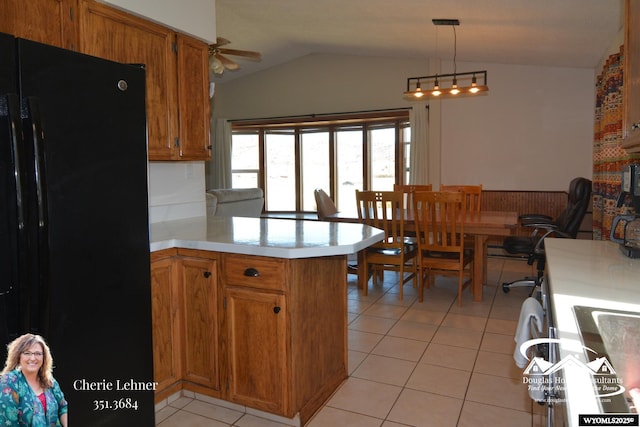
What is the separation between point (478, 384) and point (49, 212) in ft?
7.49

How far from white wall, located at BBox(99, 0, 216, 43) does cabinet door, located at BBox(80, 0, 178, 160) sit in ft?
0.14

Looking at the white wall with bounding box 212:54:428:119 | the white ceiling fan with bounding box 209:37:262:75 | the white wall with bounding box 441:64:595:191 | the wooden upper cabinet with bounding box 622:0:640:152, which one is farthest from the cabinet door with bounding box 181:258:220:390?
the white wall with bounding box 212:54:428:119

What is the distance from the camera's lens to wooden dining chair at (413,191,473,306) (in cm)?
386

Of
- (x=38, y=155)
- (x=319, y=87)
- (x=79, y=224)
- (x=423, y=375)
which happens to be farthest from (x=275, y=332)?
(x=319, y=87)

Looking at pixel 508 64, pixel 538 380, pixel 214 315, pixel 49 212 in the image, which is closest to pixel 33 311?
pixel 49 212

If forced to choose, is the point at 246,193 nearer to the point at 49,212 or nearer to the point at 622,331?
the point at 49,212

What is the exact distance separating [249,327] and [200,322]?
320 mm

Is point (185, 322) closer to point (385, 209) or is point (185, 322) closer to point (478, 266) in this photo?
point (385, 209)

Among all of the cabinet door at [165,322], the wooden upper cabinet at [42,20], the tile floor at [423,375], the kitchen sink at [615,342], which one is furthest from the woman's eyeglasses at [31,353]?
the kitchen sink at [615,342]

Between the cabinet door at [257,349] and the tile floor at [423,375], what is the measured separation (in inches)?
5.2

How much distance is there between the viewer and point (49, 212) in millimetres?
1403

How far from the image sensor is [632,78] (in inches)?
73.2

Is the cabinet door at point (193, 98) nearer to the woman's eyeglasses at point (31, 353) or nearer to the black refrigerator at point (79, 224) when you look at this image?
the black refrigerator at point (79, 224)

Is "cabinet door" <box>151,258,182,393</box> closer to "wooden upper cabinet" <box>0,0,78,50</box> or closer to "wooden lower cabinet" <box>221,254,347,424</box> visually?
"wooden lower cabinet" <box>221,254,347,424</box>
